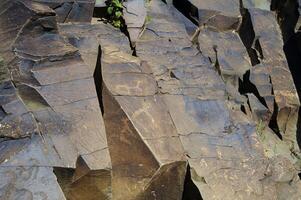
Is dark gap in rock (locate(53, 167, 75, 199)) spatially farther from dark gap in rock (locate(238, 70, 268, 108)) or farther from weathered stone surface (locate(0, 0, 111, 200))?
dark gap in rock (locate(238, 70, 268, 108))

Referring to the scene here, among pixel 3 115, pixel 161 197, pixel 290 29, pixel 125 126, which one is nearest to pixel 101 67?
pixel 125 126

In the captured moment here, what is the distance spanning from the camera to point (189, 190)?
5.60 meters

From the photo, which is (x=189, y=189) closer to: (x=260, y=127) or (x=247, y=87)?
(x=260, y=127)

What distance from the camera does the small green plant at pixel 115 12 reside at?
8.07 metres

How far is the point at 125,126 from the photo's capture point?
5.55 meters

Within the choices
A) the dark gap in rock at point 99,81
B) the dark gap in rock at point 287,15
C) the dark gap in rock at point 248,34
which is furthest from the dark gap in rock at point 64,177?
the dark gap in rock at point 287,15

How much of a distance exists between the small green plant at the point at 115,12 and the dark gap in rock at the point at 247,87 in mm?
2148

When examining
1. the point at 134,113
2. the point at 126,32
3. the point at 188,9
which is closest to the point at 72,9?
the point at 126,32

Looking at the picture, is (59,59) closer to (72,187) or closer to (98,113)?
(98,113)

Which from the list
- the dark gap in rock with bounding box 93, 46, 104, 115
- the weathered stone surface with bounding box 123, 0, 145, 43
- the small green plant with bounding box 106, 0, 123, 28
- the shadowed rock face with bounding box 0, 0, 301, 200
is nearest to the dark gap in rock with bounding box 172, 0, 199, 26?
the shadowed rock face with bounding box 0, 0, 301, 200

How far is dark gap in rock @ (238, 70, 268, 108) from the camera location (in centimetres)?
758

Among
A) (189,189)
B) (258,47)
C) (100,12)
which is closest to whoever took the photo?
(189,189)

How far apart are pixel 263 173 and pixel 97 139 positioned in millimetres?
2031

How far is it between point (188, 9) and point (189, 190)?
415 centimetres
